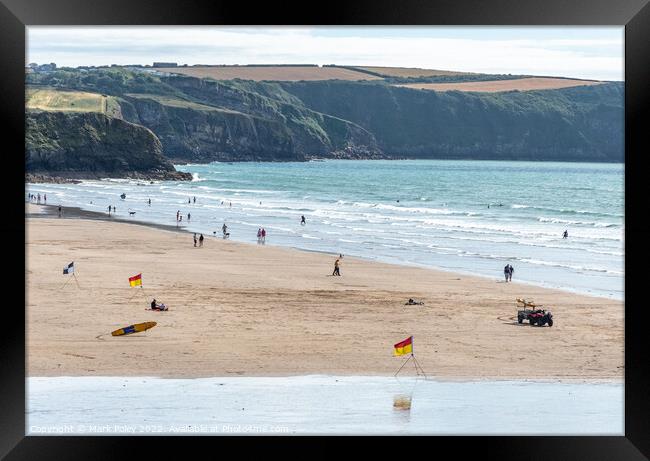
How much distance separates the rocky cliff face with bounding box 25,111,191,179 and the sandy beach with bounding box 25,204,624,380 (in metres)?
60.3

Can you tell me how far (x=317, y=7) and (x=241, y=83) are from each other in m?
167

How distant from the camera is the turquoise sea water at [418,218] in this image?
2947cm

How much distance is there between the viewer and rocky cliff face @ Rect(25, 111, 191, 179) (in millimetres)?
87125

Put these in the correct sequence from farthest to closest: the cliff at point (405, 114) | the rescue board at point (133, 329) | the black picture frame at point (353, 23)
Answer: the cliff at point (405, 114), the rescue board at point (133, 329), the black picture frame at point (353, 23)

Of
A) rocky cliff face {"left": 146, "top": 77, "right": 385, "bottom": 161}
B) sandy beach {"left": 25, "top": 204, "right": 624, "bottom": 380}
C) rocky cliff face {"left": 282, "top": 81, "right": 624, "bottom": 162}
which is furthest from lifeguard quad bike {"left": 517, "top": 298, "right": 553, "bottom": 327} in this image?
rocky cliff face {"left": 282, "top": 81, "right": 624, "bottom": 162}

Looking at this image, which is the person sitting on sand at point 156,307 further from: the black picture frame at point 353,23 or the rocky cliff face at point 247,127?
the rocky cliff face at point 247,127

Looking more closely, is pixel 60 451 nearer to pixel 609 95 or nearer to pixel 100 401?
pixel 100 401

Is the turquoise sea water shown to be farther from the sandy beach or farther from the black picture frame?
the black picture frame

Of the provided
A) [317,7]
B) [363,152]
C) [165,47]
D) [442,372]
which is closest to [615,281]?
[442,372]

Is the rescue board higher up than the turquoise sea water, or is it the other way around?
the turquoise sea water

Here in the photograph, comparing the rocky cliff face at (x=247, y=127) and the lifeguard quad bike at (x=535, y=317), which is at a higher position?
the rocky cliff face at (x=247, y=127)

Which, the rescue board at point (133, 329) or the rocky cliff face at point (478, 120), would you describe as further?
the rocky cliff face at point (478, 120)

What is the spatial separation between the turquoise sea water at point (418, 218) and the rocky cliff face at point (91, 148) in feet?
15.8

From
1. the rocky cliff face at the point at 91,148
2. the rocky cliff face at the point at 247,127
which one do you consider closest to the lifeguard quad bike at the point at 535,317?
the rocky cliff face at the point at 91,148
